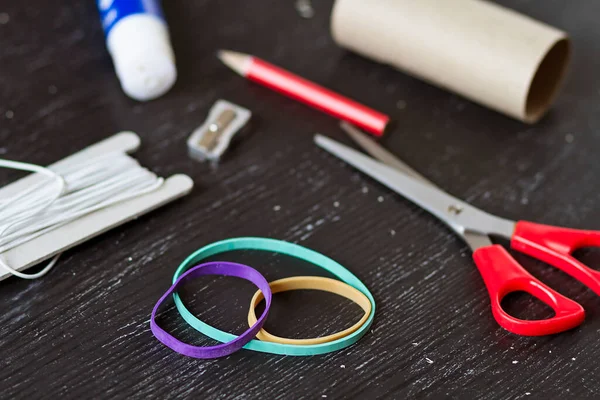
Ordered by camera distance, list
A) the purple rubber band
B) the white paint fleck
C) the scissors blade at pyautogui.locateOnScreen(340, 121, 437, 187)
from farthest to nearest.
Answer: the white paint fleck → the scissors blade at pyautogui.locateOnScreen(340, 121, 437, 187) → the purple rubber band

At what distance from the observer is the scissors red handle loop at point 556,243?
0.59 metres

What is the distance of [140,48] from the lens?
70cm

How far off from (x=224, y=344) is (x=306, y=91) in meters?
0.31

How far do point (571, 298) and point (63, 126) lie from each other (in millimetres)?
491

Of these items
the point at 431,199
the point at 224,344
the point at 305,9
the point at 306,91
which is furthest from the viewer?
the point at 305,9

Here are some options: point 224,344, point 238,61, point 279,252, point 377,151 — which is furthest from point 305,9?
point 224,344

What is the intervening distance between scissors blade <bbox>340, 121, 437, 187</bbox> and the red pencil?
0.01 meters

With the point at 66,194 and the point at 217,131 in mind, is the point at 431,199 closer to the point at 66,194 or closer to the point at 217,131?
the point at 217,131

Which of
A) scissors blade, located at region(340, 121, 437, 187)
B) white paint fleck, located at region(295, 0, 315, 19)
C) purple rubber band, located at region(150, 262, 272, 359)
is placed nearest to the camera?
purple rubber band, located at region(150, 262, 272, 359)

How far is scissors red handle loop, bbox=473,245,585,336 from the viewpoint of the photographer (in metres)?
0.55

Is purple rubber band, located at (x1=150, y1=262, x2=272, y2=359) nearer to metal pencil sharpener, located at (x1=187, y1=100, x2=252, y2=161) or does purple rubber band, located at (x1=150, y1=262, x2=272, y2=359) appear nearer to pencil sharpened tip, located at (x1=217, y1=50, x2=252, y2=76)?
metal pencil sharpener, located at (x1=187, y1=100, x2=252, y2=161)

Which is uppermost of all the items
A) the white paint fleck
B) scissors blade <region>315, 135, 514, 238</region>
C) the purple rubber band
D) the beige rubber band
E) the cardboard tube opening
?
the cardboard tube opening

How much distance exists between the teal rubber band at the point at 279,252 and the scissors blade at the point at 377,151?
0.41ft

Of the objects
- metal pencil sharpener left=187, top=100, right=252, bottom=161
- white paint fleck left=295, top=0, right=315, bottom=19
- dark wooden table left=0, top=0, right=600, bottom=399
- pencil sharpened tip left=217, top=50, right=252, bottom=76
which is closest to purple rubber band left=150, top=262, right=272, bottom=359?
dark wooden table left=0, top=0, right=600, bottom=399
